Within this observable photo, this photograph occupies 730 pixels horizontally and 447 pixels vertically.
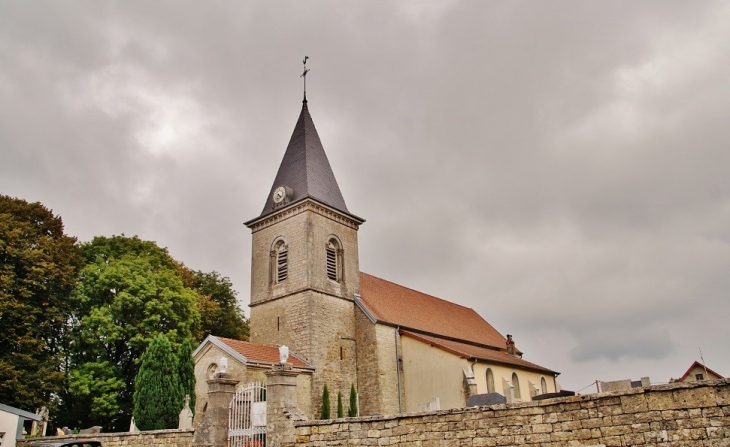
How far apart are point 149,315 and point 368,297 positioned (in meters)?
11.0

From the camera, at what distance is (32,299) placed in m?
25.3

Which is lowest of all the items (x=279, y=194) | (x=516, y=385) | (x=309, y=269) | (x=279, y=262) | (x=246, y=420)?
(x=246, y=420)

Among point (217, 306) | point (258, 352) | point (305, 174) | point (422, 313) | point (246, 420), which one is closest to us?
point (246, 420)

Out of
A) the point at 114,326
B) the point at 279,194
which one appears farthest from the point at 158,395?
the point at 279,194

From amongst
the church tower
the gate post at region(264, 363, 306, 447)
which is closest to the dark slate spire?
the church tower

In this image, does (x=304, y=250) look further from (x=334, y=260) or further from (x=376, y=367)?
(x=376, y=367)

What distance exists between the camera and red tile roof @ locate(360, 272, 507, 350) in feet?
90.2

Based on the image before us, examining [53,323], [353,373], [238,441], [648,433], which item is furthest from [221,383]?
[53,323]

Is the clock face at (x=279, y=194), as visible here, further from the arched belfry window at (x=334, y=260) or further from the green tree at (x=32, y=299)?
the green tree at (x=32, y=299)

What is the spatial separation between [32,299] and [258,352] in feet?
37.8

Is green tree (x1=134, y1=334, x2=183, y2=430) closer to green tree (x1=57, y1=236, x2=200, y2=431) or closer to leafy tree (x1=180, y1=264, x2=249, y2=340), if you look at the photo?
green tree (x1=57, y1=236, x2=200, y2=431)

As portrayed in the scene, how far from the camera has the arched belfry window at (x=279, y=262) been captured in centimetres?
2584

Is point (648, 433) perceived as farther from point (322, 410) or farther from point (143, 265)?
point (143, 265)

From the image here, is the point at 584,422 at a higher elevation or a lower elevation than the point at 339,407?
lower
